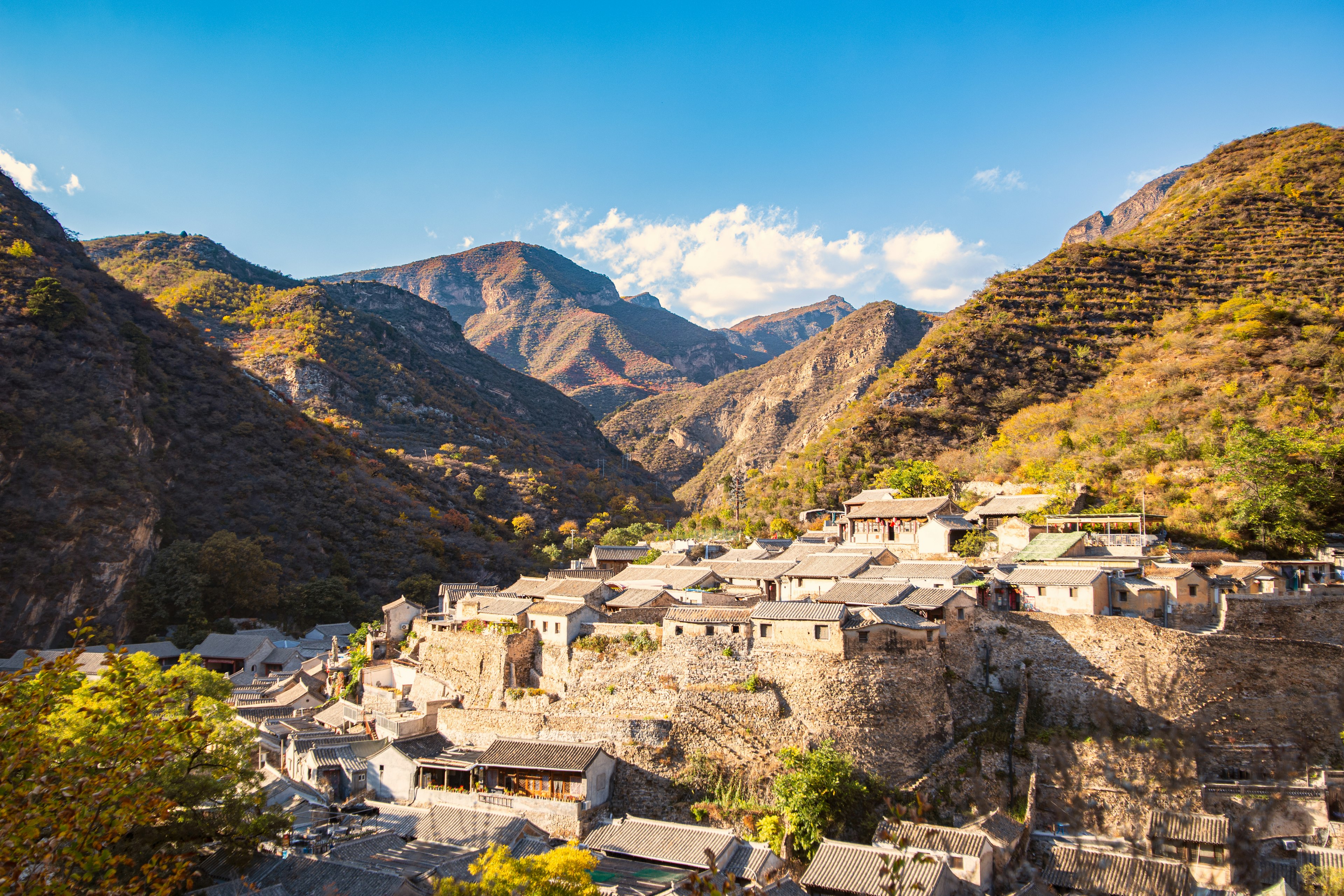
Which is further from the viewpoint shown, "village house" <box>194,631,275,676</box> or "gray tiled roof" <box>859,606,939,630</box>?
"village house" <box>194,631,275,676</box>

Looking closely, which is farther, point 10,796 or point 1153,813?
point 1153,813

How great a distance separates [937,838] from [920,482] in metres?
25.1

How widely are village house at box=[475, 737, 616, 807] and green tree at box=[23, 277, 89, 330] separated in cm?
4728

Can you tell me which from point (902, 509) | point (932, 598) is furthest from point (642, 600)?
point (902, 509)

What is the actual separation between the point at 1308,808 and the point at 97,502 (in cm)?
5570

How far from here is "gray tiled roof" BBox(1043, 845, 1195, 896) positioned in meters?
17.1

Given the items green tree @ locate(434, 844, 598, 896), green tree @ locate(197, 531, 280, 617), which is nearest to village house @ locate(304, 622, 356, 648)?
green tree @ locate(197, 531, 280, 617)

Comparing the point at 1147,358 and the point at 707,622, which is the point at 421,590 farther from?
the point at 1147,358

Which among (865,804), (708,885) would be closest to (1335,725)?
(865,804)

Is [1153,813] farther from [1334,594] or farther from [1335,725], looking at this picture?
[1334,594]

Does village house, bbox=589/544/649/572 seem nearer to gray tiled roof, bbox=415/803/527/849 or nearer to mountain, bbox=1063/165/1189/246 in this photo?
gray tiled roof, bbox=415/803/527/849

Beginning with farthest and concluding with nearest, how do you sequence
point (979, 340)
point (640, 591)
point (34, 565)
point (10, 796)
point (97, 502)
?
point (979, 340) → point (97, 502) → point (34, 565) → point (640, 591) → point (10, 796)

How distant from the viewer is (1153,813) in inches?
772

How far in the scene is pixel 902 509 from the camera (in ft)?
117
